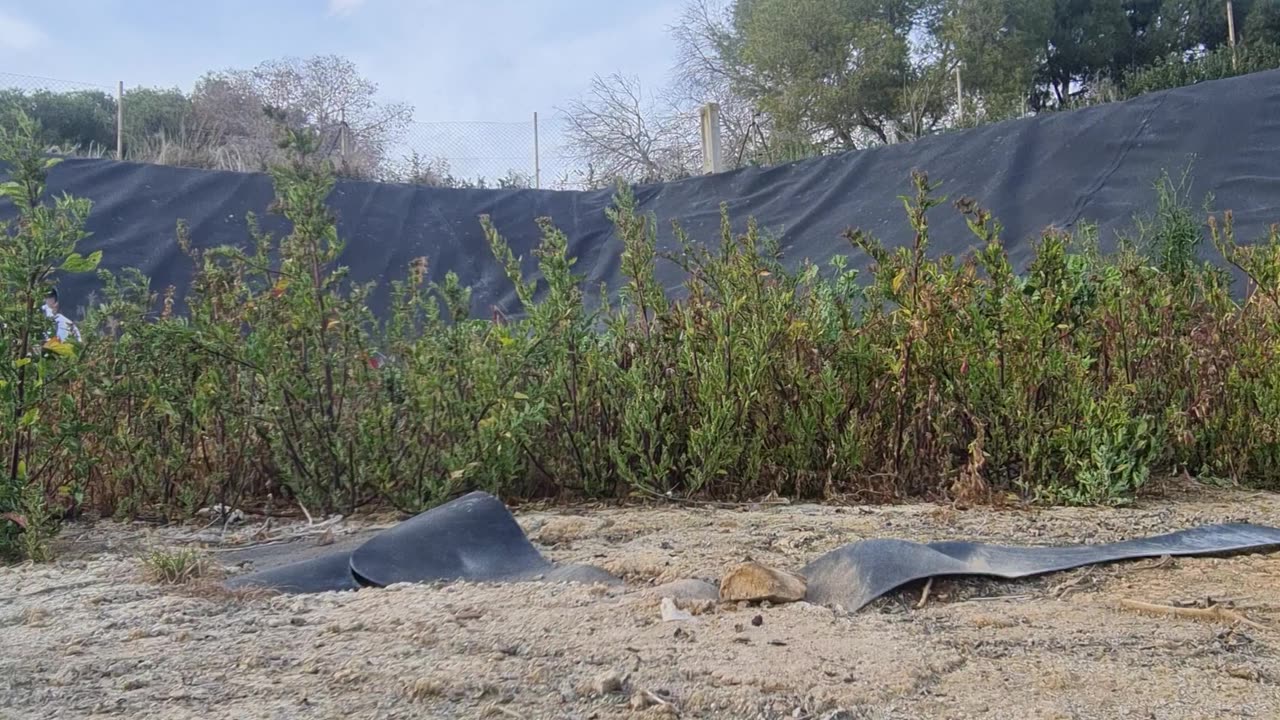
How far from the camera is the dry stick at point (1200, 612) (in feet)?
6.14

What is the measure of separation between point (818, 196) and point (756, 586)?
7600 mm

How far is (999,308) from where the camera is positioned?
3.39 meters

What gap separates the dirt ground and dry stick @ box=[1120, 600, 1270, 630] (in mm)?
17

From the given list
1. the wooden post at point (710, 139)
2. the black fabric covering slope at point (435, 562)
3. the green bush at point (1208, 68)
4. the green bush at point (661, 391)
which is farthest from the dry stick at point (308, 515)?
the green bush at point (1208, 68)

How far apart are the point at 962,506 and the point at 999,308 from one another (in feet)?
2.24

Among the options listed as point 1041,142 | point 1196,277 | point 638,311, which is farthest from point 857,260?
point 638,311

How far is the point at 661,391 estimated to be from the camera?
351cm

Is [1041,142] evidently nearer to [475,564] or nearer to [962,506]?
[962,506]

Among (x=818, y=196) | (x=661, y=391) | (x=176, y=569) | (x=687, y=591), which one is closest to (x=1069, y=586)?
(x=687, y=591)

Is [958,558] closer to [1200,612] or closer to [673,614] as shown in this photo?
[1200,612]

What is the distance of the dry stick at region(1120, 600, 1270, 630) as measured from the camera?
1.87 m

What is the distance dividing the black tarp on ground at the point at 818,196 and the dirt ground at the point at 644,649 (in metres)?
6.08

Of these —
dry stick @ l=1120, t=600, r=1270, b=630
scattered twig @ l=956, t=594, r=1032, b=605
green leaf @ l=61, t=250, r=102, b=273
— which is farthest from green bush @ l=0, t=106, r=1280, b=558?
dry stick @ l=1120, t=600, r=1270, b=630

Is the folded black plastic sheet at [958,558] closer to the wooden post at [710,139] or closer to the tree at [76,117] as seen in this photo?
the wooden post at [710,139]
